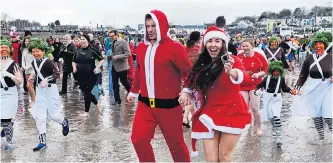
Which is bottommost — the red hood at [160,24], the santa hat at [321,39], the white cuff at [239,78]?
the white cuff at [239,78]

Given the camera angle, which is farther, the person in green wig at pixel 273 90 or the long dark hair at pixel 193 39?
the long dark hair at pixel 193 39

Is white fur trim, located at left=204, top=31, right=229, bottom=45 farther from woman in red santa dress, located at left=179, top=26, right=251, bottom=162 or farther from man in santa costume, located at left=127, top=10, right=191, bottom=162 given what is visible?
man in santa costume, located at left=127, top=10, right=191, bottom=162

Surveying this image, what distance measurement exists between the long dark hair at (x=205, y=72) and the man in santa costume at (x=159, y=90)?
0.33 metres

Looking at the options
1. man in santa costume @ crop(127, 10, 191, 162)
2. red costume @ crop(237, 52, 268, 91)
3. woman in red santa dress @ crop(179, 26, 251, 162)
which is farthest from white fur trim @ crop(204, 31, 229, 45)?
red costume @ crop(237, 52, 268, 91)

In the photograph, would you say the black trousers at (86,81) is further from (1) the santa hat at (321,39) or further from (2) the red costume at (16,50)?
(1) the santa hat at (321,39)

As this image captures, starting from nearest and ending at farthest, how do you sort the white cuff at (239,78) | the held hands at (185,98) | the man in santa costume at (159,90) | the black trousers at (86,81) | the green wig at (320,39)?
the white cuff at (239,78) → the held hands at (185,98) → the man in santa costume at (159,90) → the green wig at (320,39) → the black trousers at (86,81)

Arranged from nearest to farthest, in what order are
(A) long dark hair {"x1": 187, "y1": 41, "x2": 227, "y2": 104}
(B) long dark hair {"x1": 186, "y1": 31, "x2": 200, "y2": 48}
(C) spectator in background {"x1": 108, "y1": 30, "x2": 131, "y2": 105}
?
(A) long dark hair {"x1": 187, "y1": 41, "x2": 227, "y2": 104}
(B) long dark hair {"x1": 186, "y1": 31, "x2": 200, "y2": 48}
(C) spectator in background {"x1": 108, "y1": 30, "x2": 131, "y2": 105}

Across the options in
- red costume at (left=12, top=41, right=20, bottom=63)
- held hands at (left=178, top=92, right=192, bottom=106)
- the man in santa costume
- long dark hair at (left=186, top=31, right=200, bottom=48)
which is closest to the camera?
held hands at (left=178, top=92, right=192, bottom=106)

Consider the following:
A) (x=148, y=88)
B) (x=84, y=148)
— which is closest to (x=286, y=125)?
(x=84, y=148)

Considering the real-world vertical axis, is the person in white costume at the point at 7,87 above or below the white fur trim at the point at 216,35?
below

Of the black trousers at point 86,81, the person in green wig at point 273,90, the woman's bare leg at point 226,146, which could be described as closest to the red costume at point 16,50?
the black trousers at point 86,81

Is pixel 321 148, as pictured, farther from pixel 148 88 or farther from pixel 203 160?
pixel 148 88

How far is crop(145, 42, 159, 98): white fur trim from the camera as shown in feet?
15.6

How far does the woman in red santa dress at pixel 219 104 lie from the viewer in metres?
4.17
